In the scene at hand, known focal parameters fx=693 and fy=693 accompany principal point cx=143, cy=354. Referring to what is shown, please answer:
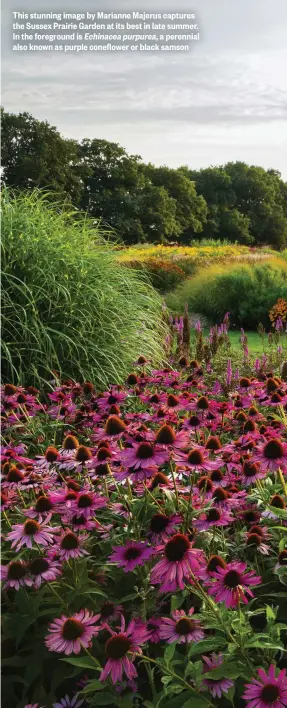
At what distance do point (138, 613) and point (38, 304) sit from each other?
3.30 meters

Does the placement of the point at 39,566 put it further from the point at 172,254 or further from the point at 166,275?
the point at 172,254

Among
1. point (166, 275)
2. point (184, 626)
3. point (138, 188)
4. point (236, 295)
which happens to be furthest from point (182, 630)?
point (138, 188)

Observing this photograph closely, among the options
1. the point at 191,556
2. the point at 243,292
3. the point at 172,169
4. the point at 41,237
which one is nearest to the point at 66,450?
the point at 191,556

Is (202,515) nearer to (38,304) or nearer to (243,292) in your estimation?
(38,304)

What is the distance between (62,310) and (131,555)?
10.7ft

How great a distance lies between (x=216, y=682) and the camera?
4.58ft

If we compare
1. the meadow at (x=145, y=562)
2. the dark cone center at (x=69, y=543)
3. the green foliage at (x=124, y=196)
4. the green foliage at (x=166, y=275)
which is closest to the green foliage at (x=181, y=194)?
the green foliage at (x=124, y=196)

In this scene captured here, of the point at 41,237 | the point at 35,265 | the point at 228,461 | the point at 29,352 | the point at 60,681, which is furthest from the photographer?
the point at 41,237

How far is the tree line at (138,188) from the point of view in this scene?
29.6 metres

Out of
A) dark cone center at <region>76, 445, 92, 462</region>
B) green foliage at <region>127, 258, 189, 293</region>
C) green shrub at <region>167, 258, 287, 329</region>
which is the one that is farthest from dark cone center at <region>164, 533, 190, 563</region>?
green foliage at <region>127, 258, 189, 293</region>

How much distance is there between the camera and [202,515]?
67.2 inches

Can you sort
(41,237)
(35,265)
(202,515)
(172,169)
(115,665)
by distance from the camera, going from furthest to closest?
(172,169) → (41,237) → (35,265) → (202,515) → (115,665)

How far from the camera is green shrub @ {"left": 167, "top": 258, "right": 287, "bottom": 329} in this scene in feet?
32.8

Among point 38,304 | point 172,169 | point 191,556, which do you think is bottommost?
point 172,169
